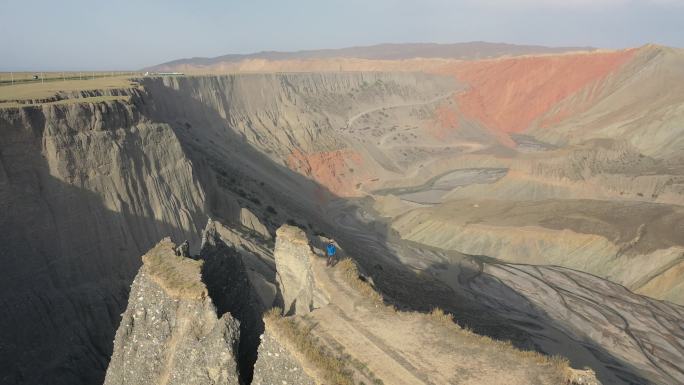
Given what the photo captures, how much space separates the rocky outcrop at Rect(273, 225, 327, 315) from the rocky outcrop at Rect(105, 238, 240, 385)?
12.1 ft

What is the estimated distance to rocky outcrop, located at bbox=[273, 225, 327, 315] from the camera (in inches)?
601

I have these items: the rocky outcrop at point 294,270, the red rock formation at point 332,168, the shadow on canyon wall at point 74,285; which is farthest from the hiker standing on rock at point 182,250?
the red rock formation at point 332,168

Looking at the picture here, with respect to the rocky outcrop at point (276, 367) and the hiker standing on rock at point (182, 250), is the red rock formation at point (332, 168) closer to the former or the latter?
the hiker standing on rock at point (182, 250)

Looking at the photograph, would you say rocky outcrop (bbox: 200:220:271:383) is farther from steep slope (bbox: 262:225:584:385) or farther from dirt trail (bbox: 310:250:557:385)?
dirt trail (bbox: 310:250:557:385)

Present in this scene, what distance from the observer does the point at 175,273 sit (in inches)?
489

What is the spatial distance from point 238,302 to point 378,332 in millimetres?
4427

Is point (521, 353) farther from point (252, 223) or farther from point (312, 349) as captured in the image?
point (252, 223)

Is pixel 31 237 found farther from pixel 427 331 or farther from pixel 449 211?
pixel 449 211

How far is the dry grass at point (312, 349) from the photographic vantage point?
10.3 meters

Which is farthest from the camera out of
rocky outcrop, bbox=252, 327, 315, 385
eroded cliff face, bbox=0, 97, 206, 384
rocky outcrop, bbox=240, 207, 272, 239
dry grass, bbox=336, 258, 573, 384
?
rocky outcrop, bbox=240, 207, 272, 239

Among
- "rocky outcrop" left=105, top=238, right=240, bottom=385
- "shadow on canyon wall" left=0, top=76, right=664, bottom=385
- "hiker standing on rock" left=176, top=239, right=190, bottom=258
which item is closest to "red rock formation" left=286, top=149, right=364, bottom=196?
"shadow on canyon wall" left=0, top=76, right=664, bottom=385

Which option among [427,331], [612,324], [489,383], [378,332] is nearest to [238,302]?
[378,332]

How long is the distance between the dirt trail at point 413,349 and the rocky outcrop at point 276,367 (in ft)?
3.54

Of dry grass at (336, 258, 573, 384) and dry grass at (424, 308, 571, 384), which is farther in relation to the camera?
dry grass at (336, 258, 573, 384)
